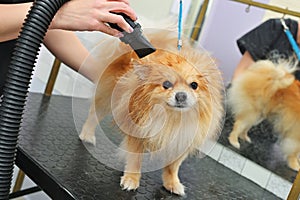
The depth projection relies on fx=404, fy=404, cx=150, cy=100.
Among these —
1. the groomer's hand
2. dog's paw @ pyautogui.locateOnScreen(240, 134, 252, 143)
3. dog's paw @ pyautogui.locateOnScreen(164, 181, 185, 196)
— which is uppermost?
the groomer's hand

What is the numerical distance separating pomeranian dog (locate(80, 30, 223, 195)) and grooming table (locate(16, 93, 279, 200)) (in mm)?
71

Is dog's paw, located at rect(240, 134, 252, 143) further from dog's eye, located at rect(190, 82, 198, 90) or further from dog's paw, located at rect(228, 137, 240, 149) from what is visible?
dog's eye, located at rect(190, 82, 198, 90)

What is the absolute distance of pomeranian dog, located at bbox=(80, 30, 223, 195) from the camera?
538mm

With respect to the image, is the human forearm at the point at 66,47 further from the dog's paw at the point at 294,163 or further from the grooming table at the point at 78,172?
the dog's paw at the point at 294,163

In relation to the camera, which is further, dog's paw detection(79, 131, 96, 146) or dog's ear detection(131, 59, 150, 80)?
dog's paw detection(79, 131, 96, 146)

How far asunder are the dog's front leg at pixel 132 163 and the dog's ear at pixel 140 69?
0.32 feet

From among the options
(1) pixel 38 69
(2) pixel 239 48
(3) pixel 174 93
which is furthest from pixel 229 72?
(1) pixel 38 69

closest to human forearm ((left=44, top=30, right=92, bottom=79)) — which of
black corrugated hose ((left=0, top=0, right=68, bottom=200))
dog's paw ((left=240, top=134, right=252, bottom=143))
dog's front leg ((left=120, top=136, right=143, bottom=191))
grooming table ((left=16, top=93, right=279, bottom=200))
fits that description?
grooming table ((left=16, top=93, right=279, bottom=200))

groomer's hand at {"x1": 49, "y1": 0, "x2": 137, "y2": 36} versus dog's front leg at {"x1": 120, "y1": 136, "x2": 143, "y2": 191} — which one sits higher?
groomer's hand at {"x1": 49, "y1": 0, "x2": 137, "y2": 36}

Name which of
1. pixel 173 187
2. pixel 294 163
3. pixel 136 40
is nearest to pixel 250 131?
pixel 294 163

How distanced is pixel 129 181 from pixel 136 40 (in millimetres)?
260

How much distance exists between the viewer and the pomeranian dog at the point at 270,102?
954 millimetres

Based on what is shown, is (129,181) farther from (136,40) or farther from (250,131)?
(250,131)

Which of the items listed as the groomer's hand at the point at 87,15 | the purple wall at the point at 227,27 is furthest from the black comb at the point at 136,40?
the purple wall at the point at 227,27
